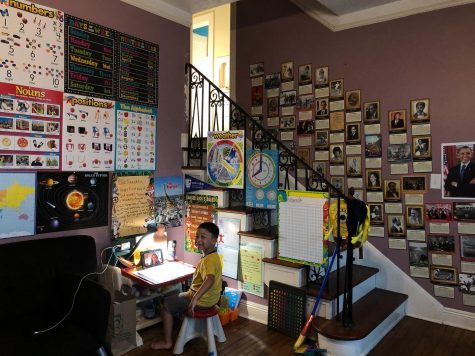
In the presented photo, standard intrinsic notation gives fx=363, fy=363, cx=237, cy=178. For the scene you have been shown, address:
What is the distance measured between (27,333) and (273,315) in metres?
1.89

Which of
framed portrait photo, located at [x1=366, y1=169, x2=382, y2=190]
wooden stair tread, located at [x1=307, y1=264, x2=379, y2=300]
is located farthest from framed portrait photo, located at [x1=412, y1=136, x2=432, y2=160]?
wooden stair tread, located at [x1=307, y1=264, x2=379, y2=300]

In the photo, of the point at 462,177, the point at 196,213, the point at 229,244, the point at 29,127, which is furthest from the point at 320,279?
the point at 29,127

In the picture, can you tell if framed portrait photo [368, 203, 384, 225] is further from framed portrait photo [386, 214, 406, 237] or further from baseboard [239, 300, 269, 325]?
baseboard [239, 300, 269, 325]

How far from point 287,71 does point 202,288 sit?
9.03 ft

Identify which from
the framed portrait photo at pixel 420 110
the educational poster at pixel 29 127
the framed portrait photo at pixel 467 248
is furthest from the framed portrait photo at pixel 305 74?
the educational poster at pixel 29 127

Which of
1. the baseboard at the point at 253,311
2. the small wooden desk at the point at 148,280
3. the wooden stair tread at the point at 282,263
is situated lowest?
the baseboard at the point at 253,311

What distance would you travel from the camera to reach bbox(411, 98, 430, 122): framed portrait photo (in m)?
3.41

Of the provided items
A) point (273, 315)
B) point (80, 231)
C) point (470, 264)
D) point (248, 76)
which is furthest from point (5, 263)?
point (470, 264)

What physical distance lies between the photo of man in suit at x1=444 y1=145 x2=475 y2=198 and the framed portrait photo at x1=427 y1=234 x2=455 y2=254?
40cm

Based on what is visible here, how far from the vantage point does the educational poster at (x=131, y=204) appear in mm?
3146

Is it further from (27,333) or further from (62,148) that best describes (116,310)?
(62,148)

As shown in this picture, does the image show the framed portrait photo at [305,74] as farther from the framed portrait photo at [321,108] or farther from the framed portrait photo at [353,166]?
the framed portrait photo at [353,166]

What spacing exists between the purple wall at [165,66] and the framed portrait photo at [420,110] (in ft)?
7.44

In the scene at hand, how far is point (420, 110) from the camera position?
3.44m
